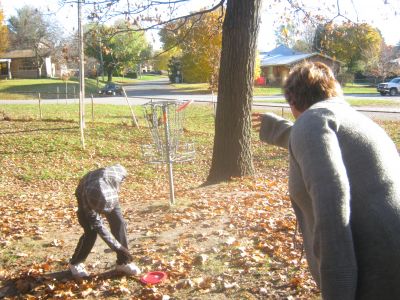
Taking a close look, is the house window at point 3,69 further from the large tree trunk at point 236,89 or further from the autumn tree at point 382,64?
the large tree trunk at point 236,89

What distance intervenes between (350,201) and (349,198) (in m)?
0.07

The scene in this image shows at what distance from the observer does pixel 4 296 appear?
4078 mm

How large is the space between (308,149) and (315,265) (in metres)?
0.57

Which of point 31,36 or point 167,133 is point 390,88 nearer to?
point 167,133

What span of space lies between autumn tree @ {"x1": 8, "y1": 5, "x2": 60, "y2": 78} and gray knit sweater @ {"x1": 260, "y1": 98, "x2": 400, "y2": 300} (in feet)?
179

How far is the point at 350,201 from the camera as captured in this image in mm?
1897

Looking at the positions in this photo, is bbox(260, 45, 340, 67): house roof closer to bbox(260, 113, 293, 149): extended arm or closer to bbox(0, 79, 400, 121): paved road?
bbox(0, 79, 400, 121): paved road

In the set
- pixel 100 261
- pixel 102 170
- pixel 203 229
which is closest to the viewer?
pixel 102 170

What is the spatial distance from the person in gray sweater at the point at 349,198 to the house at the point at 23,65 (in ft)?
222

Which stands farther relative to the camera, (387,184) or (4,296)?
(4,296)

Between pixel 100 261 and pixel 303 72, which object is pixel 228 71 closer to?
pixel 100 261

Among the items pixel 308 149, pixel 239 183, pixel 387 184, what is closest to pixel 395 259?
pixel 387 184

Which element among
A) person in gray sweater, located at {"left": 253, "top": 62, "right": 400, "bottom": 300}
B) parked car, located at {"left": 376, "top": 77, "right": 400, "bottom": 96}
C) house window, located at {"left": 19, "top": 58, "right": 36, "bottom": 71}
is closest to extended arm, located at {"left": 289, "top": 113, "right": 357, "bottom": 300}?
person in gray sweater, located at {"left": 253, "top": 62, "right": 400, "bottom": 300}

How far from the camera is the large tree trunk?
791 centimetres
